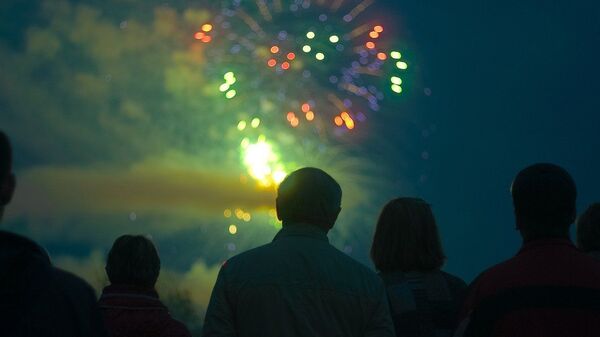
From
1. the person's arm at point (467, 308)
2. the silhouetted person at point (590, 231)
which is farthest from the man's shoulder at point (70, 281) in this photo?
the silhouetted person at point (590, 231)

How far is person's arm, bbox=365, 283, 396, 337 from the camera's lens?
573cm

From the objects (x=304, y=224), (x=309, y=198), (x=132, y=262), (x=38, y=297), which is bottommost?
(x=132, y=262)

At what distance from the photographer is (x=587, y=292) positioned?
4641mm

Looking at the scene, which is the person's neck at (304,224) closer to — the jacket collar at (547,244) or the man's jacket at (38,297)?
the jacket collar at (547,244)

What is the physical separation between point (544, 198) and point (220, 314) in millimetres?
2121

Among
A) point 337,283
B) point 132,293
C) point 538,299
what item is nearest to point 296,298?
point 337,283

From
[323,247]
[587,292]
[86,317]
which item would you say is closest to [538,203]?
[587,292]

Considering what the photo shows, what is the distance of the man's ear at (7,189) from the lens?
137 inches

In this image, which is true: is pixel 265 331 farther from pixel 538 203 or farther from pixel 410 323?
pixel 538 203

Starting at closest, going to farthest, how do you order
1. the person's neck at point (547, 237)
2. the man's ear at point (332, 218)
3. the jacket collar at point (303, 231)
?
the person's neck at point (547, 237) < the jacket collar at point (303, 231) < the man's ear at point (332, 218)

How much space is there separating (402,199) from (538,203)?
6.34 ft

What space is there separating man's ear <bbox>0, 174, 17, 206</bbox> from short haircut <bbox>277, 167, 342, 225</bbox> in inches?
105

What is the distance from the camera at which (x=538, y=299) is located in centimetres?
464

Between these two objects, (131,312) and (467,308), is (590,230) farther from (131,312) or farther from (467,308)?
(131,312)
